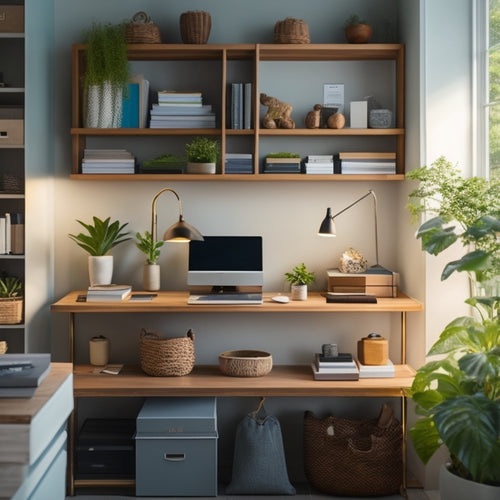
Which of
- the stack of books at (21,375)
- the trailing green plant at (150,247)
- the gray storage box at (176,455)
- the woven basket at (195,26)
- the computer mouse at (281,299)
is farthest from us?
the trailing green plant at (150,247)

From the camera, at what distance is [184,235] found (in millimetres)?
3918

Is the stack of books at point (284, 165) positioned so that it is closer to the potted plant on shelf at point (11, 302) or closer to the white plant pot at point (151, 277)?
the white plant pot at point (151, 277)

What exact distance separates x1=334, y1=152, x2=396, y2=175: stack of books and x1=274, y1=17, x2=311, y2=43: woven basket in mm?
700

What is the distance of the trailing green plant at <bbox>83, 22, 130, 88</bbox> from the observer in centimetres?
423

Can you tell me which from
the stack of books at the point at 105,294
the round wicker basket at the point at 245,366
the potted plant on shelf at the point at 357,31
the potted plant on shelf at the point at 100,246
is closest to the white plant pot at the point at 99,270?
the potted plant on shelf at the point at 100,246

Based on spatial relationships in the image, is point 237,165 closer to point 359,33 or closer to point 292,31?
point 292,31

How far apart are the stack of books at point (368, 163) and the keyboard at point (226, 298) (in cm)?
91

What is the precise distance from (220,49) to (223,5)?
39 cm

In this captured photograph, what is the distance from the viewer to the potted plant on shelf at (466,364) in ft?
9.84

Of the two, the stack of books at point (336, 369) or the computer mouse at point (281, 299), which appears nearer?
the stack of books at point (336, 369)

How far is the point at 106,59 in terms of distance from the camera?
4227 mm

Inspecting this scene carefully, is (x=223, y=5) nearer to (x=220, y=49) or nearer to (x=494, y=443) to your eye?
(x=220, y=49)

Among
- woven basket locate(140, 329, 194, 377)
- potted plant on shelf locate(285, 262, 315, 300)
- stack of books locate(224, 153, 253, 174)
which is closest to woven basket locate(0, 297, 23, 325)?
woven basket locate(140, 329, 194, 377)

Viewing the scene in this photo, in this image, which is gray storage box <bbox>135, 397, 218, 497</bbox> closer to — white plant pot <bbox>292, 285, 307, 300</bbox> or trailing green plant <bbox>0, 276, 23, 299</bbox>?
white plant pot <bbox>292, 285, 307, 300</bbox>
